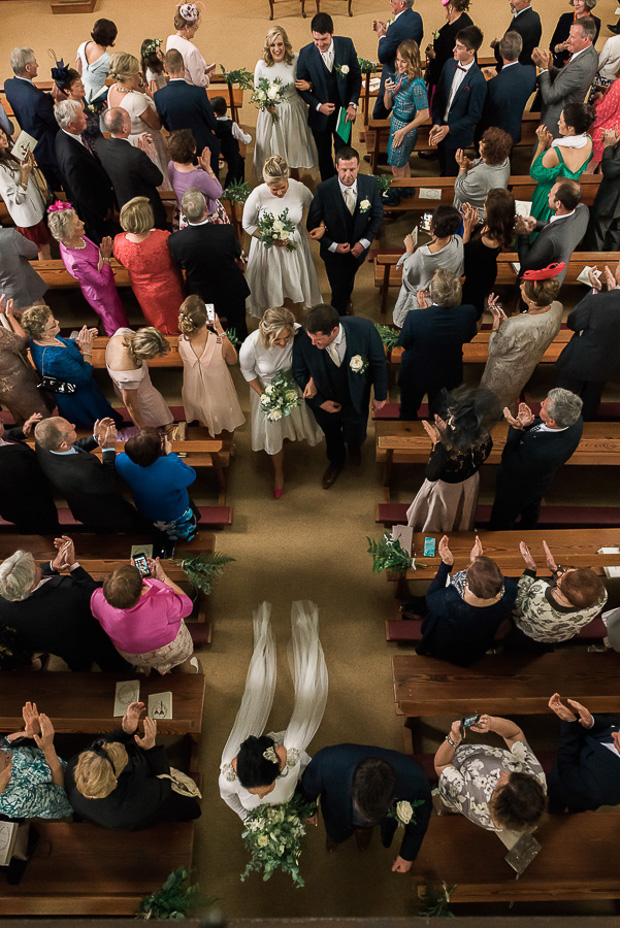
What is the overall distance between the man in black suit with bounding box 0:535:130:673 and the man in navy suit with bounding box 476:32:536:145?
5.98 m

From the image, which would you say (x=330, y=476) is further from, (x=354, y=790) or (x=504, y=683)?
(x=354, y=790)

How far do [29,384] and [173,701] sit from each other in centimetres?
272

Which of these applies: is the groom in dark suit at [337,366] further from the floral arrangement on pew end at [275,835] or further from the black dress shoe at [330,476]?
the floral arrangement on pew end at [275,835]

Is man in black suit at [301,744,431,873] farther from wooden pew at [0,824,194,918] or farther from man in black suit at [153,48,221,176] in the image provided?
man in black suit at [153,48,221,176]

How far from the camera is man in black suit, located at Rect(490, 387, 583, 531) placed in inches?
160

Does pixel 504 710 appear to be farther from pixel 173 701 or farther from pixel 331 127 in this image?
pixel 331 127

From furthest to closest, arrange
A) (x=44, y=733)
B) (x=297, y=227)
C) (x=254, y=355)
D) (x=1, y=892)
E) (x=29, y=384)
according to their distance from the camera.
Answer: (x=297, y=227), (x=29, y=384), (x=254, y=355), (x=1, y=892), (x=44, y=733)

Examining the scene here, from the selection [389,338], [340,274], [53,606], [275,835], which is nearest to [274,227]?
[340,274]

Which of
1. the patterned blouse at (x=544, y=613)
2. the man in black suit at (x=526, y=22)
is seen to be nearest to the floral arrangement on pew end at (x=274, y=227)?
the patterned blouse at (x=544, y=613)

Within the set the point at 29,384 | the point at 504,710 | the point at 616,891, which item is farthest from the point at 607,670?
the point at 29,384

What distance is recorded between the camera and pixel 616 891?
11.8ft

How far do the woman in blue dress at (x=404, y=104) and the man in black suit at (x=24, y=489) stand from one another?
15.4 feet

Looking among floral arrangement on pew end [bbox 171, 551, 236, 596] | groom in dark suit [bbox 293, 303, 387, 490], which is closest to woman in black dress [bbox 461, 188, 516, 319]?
groom in dark suit [bbox 293, 303, 387, 490]

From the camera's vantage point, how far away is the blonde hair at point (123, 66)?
611 centimetres
